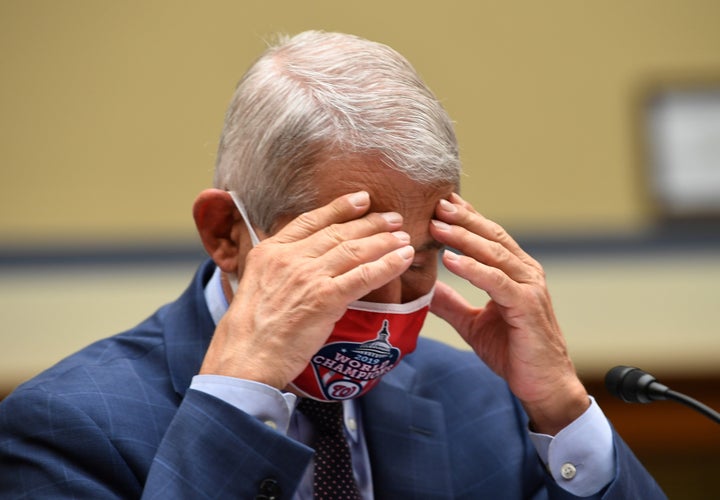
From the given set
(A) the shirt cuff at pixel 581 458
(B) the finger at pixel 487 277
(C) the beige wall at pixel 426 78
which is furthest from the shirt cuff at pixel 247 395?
(C) the beige wall at pixel 426 78

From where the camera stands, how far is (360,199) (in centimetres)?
174

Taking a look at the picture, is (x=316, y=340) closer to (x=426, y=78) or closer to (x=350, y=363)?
(x=350, y=363)

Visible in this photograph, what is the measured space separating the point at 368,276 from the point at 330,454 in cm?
40

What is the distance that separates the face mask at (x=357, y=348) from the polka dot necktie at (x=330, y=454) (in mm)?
82

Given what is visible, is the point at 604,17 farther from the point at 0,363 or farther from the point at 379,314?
the point at 379,314

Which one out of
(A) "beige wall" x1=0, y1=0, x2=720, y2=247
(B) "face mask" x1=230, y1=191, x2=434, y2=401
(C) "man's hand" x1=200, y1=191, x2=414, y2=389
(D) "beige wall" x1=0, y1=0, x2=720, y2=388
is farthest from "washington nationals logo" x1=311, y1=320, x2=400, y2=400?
(A) "beige wall" x1=0, y1=0, x2=720, y2=247

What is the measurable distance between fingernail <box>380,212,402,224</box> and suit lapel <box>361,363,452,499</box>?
47 centimetres

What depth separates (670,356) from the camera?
446cm

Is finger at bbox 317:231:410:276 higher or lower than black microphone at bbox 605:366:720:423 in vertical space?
higher

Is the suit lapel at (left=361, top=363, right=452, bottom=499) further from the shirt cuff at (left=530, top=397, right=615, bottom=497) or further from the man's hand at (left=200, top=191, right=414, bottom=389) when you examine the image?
the man's hand at (left=200, top=191, right=414, bottom=389)

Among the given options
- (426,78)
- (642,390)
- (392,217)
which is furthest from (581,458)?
(426,78)

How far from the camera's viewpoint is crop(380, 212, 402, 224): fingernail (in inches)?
69.3

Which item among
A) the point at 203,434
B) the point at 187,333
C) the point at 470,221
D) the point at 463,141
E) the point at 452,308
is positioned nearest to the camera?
the point at 203,434

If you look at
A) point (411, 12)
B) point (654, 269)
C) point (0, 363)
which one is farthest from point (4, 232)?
point (654, 269)
